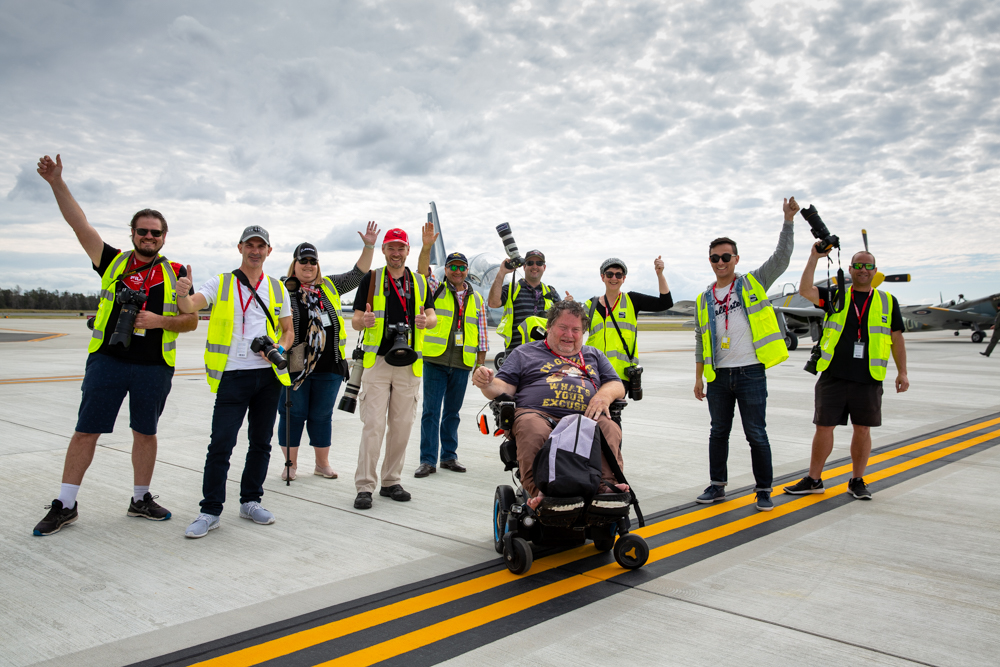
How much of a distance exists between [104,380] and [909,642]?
14.5 ft

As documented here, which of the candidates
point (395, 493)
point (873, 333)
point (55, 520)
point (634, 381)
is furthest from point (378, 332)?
point (873, 333)

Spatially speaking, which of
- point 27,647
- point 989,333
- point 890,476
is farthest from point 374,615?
point 989,333

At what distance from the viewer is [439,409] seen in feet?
18.8

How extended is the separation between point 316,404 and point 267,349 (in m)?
1.56

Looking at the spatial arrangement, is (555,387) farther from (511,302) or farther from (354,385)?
(511,302)

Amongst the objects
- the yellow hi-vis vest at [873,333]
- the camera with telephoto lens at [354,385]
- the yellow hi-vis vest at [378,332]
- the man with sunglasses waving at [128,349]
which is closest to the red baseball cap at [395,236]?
the yellow hi-vis vest at [378,332]

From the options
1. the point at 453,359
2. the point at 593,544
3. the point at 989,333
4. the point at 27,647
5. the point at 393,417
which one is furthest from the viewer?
the point at 989,333

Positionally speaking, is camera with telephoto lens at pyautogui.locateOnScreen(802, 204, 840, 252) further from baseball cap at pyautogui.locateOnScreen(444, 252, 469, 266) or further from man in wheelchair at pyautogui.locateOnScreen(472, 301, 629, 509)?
baseball cap at pyautogui.locateOnScreen(444, 252, 469, 266)

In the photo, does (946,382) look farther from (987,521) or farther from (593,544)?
(593,544)

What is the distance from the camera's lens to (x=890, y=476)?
5.35 m

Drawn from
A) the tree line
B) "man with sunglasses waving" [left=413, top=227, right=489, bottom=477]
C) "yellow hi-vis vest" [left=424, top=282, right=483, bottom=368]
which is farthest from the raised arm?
the tree line

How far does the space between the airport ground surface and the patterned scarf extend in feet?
3.13

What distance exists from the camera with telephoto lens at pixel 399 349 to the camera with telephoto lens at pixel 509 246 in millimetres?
1608

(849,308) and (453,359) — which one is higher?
(849,308)
